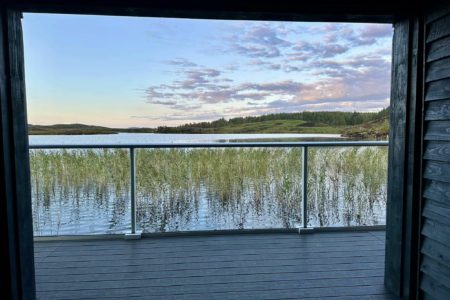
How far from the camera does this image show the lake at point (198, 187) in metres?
3.65

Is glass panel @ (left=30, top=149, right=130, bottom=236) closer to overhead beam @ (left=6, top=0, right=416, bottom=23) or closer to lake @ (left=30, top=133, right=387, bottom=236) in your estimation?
lake @ (left=30, top=133, right=387, bottom=236)

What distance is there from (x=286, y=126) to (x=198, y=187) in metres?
2.00

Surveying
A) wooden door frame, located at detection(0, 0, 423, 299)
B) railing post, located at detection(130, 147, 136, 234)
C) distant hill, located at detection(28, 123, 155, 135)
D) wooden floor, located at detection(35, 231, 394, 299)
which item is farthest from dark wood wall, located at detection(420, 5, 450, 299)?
distant hill, located at detection(28, 123, 155, 135)

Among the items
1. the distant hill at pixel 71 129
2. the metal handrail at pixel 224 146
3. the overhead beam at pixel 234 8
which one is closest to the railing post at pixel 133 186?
the metal handrail at pixel 224 146

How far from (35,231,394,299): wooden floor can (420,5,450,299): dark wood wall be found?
54 cm

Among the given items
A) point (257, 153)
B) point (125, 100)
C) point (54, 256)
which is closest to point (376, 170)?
point (257, 153)

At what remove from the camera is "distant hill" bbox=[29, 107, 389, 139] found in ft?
14.5

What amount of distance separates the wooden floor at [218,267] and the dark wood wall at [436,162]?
0.54 meters

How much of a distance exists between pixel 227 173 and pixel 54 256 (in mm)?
2031

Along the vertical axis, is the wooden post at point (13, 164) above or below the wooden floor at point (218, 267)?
above

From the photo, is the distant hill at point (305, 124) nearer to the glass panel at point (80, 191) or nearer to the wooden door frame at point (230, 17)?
the glass panel at point (80, 191)

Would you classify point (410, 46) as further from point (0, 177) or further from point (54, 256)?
point (54, 256)

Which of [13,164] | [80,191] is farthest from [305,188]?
[13,164]

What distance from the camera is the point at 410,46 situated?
2.06 metres
